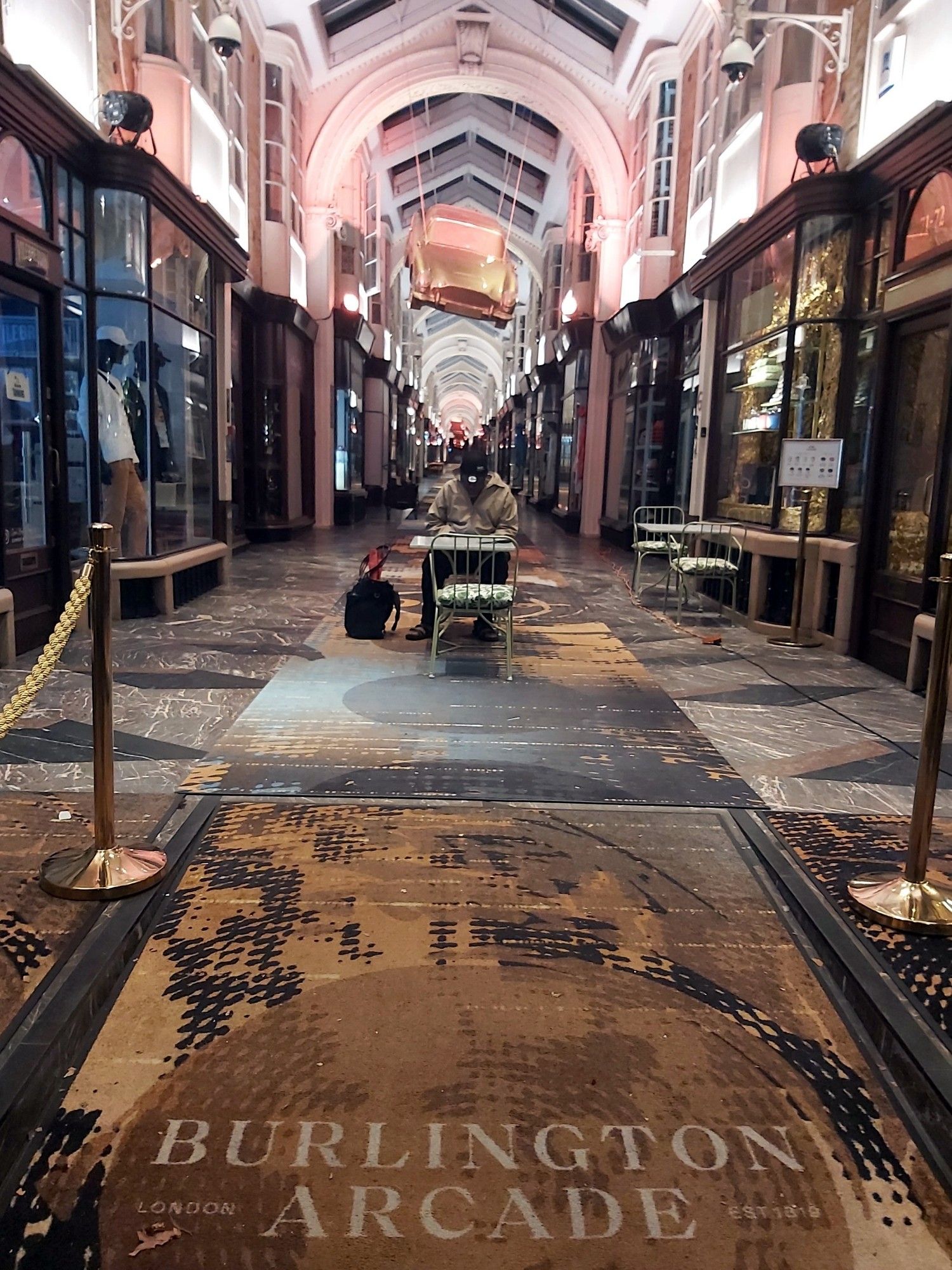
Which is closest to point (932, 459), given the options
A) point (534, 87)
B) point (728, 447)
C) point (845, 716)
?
point (845, 716)

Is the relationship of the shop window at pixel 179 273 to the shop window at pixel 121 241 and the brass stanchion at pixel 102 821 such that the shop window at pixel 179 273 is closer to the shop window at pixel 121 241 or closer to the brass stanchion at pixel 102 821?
the shop window at pixel 121 241

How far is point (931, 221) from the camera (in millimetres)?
5957

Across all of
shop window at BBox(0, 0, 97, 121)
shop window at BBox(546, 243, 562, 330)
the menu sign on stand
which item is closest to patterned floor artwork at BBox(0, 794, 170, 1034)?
shop window at BBox(0, 0, 97, 121)

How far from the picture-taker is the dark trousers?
6.31 metres

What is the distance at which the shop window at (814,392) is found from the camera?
7.34 meters

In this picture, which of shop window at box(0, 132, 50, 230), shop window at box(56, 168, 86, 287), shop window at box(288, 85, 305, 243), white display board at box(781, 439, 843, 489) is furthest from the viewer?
shop window at box(288, 85, 305, 243)

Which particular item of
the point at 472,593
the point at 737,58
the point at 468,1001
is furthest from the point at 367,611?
the point at 737,58

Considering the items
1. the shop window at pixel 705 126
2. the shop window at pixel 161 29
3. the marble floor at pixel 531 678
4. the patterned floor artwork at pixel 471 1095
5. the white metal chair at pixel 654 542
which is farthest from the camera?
the shop window at pixel 705 126

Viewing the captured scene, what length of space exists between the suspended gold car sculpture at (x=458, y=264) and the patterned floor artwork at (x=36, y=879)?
9685 mm

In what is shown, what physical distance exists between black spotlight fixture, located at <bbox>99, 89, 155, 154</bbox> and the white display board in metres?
5.40

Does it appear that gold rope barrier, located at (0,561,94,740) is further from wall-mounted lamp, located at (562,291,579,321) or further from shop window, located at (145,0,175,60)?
wall-mounted lamp, located at (562,291,579,321)

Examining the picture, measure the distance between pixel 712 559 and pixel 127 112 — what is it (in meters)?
5.77

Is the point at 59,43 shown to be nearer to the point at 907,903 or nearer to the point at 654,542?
the point at 654,542

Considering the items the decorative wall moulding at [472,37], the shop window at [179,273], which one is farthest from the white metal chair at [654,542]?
the decorative wall moulding at [472,37]
